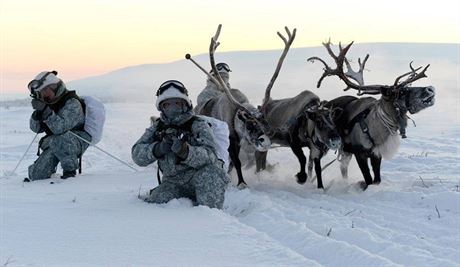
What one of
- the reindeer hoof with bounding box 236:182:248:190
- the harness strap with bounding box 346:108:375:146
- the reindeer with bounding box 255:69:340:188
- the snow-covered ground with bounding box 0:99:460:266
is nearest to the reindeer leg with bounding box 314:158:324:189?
the reindeer with bounding box 255:69:340:188

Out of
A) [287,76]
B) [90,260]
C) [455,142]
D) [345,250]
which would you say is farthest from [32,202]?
[287,76]

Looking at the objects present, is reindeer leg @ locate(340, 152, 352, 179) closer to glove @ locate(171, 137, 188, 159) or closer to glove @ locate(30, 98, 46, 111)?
glove @ locate(171, 137, 188, 159)

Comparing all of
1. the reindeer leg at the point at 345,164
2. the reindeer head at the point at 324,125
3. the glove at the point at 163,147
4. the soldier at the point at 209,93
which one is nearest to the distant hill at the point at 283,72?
the soldier at the point at 209,93

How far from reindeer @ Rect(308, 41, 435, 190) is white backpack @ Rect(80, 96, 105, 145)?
3142 mm

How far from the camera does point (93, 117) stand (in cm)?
791

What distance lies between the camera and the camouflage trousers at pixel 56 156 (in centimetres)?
757

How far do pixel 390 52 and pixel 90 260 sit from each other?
4907cm

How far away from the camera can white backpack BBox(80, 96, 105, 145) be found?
25.9 feet

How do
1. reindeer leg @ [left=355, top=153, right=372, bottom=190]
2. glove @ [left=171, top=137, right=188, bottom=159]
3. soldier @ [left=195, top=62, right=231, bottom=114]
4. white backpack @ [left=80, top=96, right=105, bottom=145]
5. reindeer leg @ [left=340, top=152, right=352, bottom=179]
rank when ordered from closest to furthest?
1. glove @ [left=171, top=137, right=188, bottom=159]
2. reindeer leg @ [left=355, top=153, right=372, bottom=190]
3. white backpack @ [left=80, top=96, right=105, bottom=145]
4. reindeer leg @ [left=340, top=152, right=352, bottom=179]
5. soldier @ [left=195, top=62, right=231, bottom=114]

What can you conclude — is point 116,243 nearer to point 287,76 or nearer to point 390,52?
point 287,76

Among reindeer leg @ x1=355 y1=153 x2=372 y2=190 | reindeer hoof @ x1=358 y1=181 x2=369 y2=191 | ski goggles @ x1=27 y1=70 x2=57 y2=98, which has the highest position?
ski goggles @ x1=27 y1=70 x2=57 y2=98

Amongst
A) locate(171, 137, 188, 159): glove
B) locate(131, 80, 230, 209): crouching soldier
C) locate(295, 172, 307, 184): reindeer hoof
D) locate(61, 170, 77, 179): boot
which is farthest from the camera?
locate(295, 172, 307, 184): reindeer hoof

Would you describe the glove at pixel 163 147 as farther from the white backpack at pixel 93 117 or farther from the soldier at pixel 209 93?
the soldier at pixel 209 93

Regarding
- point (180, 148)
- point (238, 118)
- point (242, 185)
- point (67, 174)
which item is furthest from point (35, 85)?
point (180, 148)
